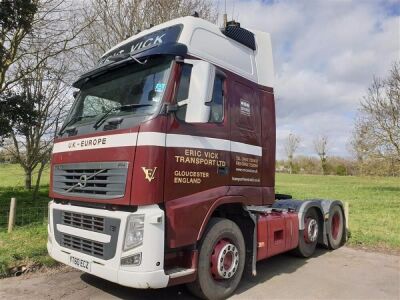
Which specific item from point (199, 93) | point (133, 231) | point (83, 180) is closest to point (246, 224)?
point (133, 231)

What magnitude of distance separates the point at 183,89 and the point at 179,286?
2.80m

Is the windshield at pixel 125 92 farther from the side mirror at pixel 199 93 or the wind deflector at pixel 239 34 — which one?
the wind deflector at pixel 239 34

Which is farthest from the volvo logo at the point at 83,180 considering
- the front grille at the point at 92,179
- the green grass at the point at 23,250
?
the green grass at the point at 23,250

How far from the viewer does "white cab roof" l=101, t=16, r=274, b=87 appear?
5.46 meters

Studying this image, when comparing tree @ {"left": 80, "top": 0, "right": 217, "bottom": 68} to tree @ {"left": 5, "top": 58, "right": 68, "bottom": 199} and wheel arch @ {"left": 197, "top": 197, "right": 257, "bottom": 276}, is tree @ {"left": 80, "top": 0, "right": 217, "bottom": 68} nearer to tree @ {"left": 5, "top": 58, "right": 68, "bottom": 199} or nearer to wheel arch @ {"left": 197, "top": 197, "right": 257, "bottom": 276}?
tree @ {"left": 5, "top": 58, "right": 68, "bottom": 199}

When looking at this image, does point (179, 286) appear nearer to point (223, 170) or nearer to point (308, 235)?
point (223, 170)

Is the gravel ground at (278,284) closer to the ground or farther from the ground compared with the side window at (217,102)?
closer to the ground

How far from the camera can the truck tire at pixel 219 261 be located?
17.0 ft

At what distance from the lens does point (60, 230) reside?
5547mm

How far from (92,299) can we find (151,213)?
1.76m

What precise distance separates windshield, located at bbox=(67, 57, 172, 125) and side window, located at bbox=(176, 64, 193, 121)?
0.61 feet

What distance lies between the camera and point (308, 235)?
7781 millimetres

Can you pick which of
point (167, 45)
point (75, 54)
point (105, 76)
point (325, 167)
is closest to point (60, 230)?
point (105, 76)

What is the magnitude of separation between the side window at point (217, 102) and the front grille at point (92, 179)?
4.61ft
